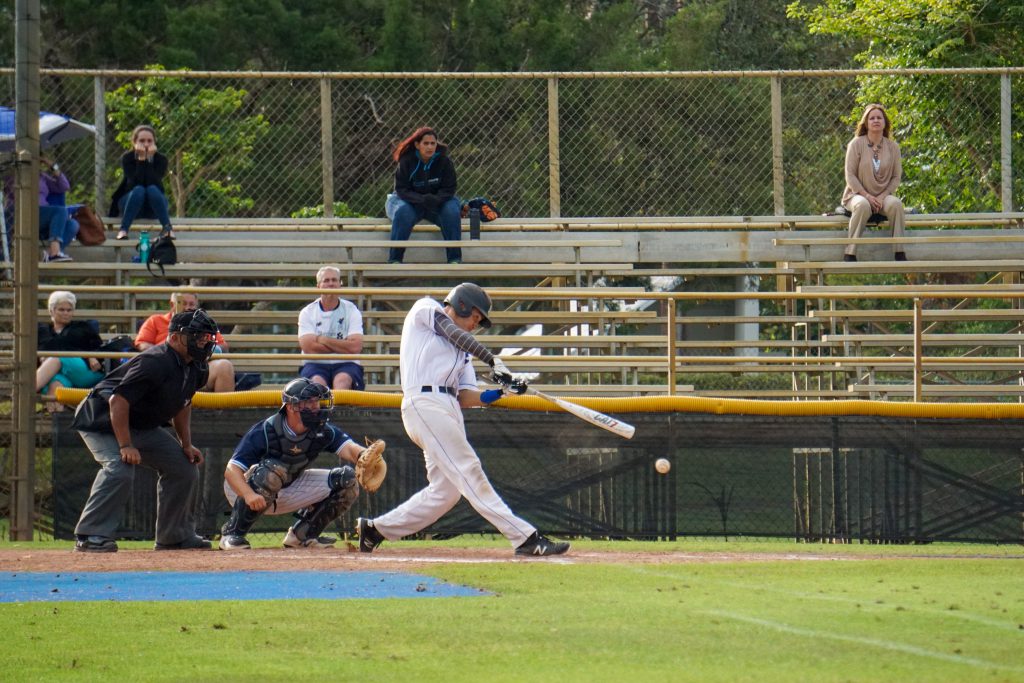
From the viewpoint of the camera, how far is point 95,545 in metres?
11.9

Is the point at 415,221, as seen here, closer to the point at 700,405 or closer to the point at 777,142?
the point at 777,142

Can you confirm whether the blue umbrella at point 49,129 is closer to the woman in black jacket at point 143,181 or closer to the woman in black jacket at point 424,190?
the woman in black jacket at point 143,181

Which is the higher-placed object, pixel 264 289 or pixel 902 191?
pixel 902 191

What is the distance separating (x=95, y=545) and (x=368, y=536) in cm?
213

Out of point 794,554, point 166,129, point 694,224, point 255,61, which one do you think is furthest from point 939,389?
point 255,61

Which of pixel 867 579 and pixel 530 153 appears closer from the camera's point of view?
pixel 867 579

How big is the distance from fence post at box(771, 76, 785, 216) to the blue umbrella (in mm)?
8029

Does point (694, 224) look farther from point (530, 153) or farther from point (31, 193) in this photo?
point (31, 193)

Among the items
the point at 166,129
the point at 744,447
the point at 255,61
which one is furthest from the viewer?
the point at 255,61

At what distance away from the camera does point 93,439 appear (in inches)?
471

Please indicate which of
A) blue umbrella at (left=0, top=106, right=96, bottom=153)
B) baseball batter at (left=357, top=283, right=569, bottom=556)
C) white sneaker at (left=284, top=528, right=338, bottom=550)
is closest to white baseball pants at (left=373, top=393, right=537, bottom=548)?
baseball batter at (left=357, top=283, right=569, bottom=556)

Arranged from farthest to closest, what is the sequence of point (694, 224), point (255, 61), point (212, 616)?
point (255, 61)
point (694, 224)
point (212, 616)

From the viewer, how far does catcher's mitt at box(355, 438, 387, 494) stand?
11.6 metres

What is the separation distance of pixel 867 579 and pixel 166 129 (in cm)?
1655
